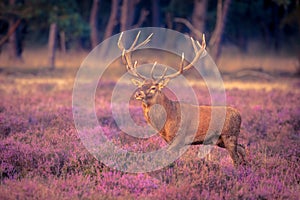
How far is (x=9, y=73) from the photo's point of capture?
2308 centimetres

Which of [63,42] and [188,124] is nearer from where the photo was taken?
[188,124]

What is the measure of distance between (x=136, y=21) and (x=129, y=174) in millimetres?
31749

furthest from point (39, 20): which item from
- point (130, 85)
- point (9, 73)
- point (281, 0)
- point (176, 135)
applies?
point (176, 135)

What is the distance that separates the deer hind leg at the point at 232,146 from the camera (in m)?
8.30

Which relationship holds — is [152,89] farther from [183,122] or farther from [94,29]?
[94,29]

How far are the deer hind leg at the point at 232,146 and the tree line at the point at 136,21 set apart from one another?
14753 mm

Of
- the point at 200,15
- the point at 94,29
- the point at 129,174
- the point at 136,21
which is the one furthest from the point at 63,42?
the point at 129,174

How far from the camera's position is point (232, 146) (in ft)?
27.2

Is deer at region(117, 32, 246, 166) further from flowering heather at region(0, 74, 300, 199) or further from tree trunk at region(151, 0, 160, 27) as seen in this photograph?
tree trunk at region(151, 0, 160, 27)

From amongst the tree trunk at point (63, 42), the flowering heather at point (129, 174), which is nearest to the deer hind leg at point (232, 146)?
the flowering heather at point (129, 174)

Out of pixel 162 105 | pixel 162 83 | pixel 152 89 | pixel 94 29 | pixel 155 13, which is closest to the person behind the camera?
pixel 152 89

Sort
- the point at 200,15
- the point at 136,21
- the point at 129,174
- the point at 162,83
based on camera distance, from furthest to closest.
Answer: the point at 136,21
the point at 200,15
the point at 162,83
the point at 129,174

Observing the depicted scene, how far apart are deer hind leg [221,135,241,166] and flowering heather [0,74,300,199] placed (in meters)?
0.15

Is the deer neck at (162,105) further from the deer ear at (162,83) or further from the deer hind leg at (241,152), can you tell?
the deer hind leg at (241,152)
